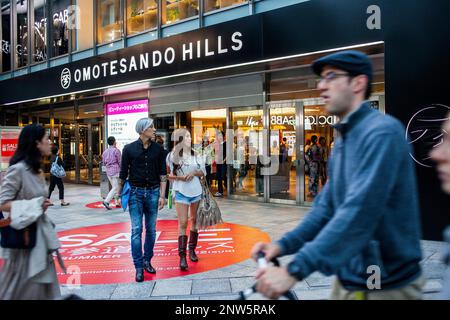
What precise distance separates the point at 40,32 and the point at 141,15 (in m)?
6.52

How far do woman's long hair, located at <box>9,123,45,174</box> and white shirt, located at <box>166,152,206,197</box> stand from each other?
2501 mm

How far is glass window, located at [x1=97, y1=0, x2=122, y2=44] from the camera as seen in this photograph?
14344mm

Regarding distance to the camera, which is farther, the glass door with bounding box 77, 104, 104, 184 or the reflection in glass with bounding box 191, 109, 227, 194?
the glass door with bounding box 77, 104, 104, 184

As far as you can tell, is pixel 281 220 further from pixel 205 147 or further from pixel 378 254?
pixel 378 254

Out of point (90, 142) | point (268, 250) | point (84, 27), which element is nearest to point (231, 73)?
point (84, 27)

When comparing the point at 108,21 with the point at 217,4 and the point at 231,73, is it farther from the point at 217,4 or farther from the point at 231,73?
the point at 231,73

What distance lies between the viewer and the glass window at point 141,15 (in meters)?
13.0

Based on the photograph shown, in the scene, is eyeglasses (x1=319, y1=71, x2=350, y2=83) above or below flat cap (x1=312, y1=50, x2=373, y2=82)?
below

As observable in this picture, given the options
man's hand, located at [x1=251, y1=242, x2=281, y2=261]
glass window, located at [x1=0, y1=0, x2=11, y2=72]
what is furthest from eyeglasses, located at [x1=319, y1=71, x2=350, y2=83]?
glass window, located at [x1=0, y1=0, x2=11, y2=72]

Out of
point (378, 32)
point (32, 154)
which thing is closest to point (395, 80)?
point (378, 32)

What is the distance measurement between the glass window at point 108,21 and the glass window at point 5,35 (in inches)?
274

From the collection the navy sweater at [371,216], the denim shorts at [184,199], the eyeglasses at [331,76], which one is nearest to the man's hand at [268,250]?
the navy sweater at [371,216]

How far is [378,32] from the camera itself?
7.07m

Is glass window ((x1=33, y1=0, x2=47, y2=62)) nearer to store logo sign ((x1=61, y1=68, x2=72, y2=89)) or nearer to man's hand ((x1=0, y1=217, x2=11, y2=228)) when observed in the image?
store logo sign ((x1=61, y1=68, x2=72, y2=89))
